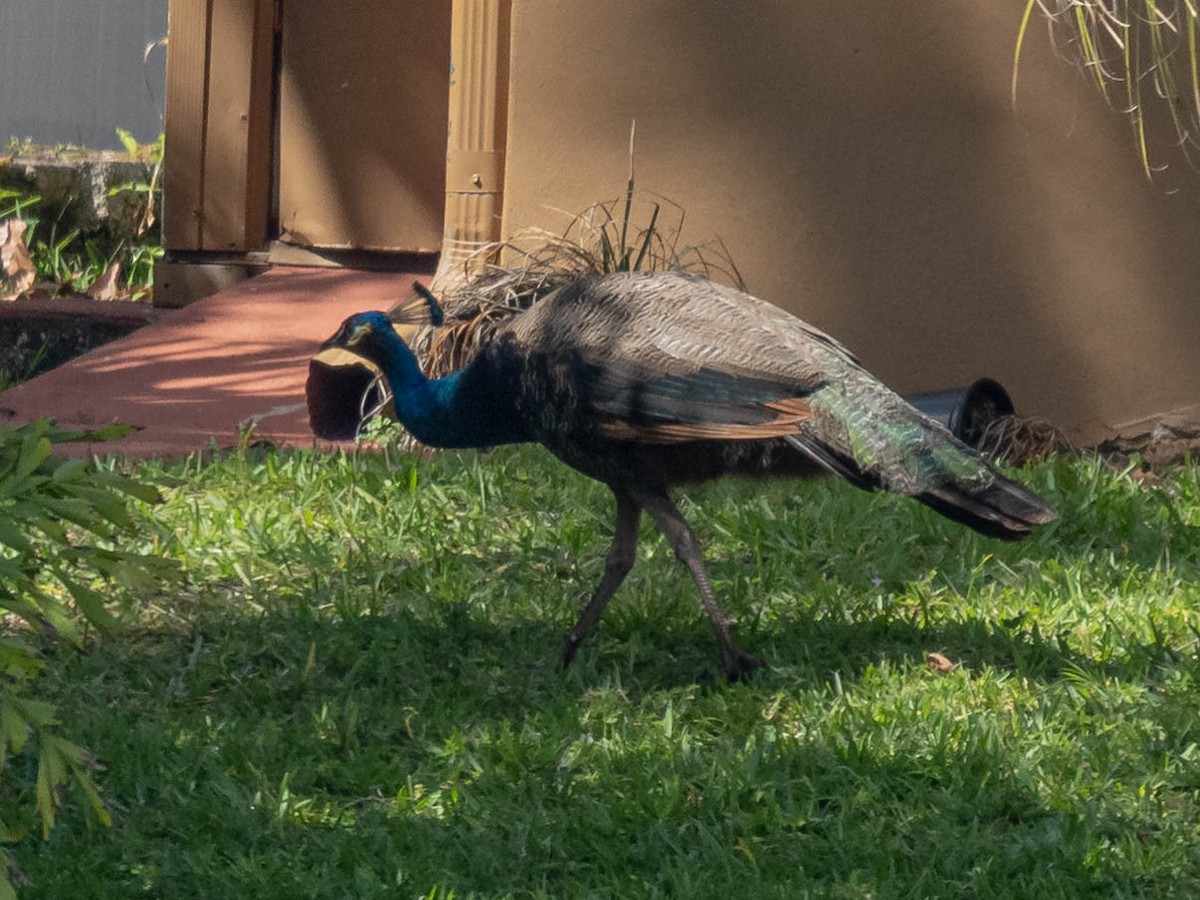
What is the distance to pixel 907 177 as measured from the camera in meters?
6.22

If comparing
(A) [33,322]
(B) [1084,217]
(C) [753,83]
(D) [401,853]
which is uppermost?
(C) [753,83]

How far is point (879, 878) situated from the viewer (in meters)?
3.27

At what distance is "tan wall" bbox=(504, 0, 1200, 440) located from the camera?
6.14 meters

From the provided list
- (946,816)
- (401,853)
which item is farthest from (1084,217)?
(401,853)

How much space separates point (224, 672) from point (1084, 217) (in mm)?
3611

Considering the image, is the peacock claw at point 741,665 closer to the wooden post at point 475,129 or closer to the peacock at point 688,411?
the peacock at point 688,411

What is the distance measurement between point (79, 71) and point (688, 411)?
26.1 feet

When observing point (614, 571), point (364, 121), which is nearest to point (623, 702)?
point (614, 571)

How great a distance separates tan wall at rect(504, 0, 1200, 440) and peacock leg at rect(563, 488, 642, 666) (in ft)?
7.26

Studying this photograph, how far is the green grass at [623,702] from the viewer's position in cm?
336

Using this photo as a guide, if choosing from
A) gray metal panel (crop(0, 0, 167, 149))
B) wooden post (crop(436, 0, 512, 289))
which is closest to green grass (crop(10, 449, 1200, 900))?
wooden post (crop(436, 0, 512, 289))

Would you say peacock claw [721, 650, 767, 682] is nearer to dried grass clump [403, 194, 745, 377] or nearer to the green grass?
the green grass

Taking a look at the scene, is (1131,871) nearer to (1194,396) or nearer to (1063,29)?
(1194,396)

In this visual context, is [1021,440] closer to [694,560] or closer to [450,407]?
[694,560]
